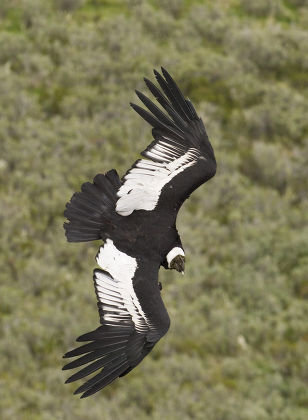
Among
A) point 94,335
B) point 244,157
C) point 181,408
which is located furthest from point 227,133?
point 94,335

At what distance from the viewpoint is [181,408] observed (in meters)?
12.5

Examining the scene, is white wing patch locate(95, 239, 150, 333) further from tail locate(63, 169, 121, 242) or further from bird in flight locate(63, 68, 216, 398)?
tail locate(63, 169, 121, 242)

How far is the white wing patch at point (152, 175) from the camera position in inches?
280

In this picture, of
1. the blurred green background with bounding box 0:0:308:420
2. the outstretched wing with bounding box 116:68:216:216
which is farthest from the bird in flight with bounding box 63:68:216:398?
the blurred green background with bounding box 0:0:308:420

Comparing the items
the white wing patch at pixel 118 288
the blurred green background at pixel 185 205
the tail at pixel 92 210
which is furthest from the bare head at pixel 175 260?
the blurred green background at pixel 185 205

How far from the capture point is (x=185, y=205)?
16.1 m

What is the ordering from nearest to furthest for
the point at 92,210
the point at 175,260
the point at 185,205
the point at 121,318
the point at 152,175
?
the point at 121,318, the point at 175,260, the point at 152,175, the point at 92,210, the point at 185,205

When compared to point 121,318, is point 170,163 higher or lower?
higher

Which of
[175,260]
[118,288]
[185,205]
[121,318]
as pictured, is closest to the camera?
[121,318]

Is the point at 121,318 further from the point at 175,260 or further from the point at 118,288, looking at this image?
the point at 175,260

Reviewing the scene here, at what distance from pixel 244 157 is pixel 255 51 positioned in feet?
13.3

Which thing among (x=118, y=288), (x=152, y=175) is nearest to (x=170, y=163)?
(x=152, y=175)

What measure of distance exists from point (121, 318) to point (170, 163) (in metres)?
1.37

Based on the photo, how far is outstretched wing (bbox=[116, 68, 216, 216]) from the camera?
280 inches
